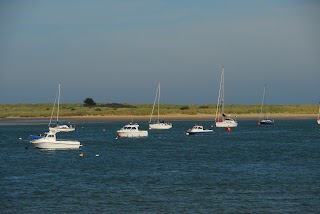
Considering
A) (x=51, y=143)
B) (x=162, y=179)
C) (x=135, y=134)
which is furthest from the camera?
(x=135, y=134)

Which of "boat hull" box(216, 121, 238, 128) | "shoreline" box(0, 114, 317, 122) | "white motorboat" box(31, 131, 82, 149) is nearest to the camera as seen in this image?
"white motorboat" box(31, 131, 82, 149)

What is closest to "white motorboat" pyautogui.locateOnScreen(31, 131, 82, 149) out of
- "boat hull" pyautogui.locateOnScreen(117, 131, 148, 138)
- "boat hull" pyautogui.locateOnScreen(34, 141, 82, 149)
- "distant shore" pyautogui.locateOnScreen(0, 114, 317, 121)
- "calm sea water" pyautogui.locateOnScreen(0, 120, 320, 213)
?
"boat hull" pyautogui.locateOnScreen(34, 141, 82, 149)

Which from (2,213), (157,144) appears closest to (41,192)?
(2,213)

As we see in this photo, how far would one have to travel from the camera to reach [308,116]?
7579 inches

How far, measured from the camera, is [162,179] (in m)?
47.7

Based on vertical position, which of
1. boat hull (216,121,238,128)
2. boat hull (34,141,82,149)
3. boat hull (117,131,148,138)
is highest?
boat hull (216,121,238,128)

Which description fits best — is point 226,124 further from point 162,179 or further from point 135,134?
point 162,179

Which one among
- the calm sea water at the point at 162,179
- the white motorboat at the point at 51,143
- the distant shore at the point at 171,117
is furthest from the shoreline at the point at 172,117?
the white motorboat at the point at 51,143

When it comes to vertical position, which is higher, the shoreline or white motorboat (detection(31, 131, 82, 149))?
the shoreline

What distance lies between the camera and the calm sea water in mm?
36688

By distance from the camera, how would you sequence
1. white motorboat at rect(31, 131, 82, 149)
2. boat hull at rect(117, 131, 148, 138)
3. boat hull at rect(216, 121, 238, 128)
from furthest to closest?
1. boat hull at rect(216, 121, 238, 128)
2. boat hull at rect(117, 131, 148, 138)
3. white motorboat at rect(31, 131, 82, 149)

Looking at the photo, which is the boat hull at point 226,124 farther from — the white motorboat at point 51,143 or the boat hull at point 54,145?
the white motorboat at point 51,143

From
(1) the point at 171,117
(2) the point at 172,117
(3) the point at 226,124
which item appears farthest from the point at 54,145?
(2) the point at 172,117

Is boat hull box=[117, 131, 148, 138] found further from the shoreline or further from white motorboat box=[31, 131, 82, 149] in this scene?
the shoreline
